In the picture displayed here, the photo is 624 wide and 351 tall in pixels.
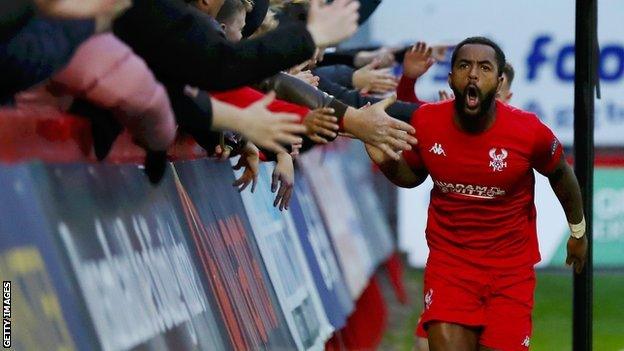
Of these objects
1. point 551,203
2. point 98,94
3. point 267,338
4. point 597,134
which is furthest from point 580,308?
point 597,134

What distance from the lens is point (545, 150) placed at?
305 inches

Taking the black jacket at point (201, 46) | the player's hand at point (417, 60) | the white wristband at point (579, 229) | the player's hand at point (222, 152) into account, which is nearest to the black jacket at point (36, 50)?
the black jacket at point (201, 46)

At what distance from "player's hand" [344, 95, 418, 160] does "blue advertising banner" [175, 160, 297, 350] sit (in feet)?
2.26

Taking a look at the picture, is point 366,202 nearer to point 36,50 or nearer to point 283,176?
point 283,176

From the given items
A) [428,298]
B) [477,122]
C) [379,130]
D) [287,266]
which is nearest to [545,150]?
[477,122]

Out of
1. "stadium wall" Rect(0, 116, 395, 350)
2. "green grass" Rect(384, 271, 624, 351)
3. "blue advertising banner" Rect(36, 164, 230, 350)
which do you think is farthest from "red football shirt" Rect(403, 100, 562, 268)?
"green grass" Rect(384, 271, 624, 351)

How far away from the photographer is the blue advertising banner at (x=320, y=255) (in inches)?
386

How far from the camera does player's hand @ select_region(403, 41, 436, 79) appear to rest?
9766mm

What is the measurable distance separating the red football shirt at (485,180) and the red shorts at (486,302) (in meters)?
0.06

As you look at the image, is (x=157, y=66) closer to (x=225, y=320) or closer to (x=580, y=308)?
(x=225, y=320)

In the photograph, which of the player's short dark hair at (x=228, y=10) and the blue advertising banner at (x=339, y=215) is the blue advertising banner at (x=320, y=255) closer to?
the blue advertising banner at (x=339, y=215)

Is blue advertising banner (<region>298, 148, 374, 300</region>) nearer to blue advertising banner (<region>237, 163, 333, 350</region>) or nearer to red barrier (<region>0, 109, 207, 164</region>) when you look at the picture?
blue advertising banner (<region>237, 163, 333, 350</region>)

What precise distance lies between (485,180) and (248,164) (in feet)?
3.60

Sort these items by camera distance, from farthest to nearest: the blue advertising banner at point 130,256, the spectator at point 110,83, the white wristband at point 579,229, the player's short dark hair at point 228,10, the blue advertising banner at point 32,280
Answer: the white wristband at point 579,229 < the player's short dark hair at point 228,10 < the blue advertising banner at point 130,256 < the spectator at point 110,83 < the blue advertising banner at point 32,280
